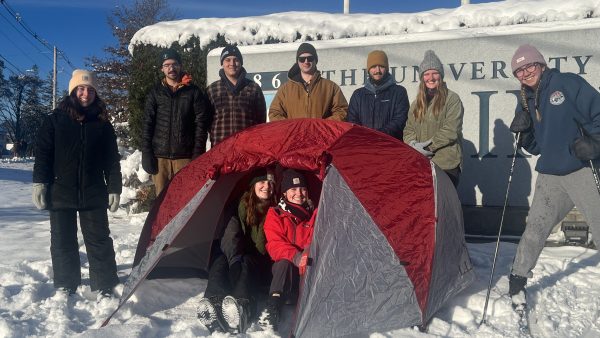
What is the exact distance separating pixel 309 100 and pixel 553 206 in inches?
84.2

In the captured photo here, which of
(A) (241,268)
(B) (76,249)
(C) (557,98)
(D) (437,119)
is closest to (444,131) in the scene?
(D) (437,119)

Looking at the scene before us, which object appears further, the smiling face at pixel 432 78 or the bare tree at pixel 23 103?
the bare tree at pixel 23 103

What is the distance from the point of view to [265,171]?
14.9 feet

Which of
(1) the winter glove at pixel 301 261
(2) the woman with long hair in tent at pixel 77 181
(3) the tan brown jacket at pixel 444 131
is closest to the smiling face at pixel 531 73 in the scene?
(3) the tan brown jacket at pixel 444 131

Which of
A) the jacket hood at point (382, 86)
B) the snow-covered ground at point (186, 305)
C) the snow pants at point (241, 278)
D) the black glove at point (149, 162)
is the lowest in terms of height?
the snow-covered ground at point (186, 305)

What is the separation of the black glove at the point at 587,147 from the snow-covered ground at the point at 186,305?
1107 millimetres

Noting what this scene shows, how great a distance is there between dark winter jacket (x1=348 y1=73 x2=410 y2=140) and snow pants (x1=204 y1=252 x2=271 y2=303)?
5.05 ft

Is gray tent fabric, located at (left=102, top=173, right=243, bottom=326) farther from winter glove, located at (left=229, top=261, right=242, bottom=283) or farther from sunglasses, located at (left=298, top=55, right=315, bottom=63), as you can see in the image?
sunglasses, located at (left=298, top=55, right=315, bottom=63)

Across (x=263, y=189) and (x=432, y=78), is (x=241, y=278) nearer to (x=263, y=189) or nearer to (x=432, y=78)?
(x=263, y=189)

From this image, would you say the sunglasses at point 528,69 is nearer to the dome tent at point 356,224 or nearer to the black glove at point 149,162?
the dome tent at point 356,224

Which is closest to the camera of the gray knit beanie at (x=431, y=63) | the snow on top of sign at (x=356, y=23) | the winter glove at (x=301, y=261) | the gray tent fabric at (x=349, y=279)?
the gray tent fabric at (x=349, y=279)

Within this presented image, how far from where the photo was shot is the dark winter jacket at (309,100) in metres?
4.85

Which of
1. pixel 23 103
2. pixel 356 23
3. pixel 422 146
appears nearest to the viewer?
pixel 422 146

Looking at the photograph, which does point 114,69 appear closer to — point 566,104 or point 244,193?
point 244,193
